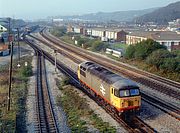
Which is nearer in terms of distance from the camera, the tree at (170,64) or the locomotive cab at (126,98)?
the locomotive cab at (126,98)

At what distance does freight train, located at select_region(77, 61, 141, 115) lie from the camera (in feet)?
73.4

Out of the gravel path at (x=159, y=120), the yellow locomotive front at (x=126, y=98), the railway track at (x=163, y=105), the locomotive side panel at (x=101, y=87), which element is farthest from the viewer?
the railway track at (x=163, y=105)

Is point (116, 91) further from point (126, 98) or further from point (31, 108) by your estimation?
point (31, 108)

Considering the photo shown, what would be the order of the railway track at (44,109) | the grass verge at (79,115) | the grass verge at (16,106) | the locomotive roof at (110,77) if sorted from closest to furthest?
the grass verge at (79,115) → the railway track at (44,109) → the grass verge at (16,106) → the locomotive roof at (110,77)

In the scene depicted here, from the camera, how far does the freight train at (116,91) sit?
22.4 meters

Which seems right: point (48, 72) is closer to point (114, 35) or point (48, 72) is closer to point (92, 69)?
point (92, 69)

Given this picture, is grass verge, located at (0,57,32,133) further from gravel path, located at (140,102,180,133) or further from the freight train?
gravel path, located at (140,102,180,133)

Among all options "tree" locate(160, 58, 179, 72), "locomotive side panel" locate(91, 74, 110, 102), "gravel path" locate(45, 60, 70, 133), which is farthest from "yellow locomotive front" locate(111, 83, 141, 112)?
"tree" locate(160, 58, 179, 72)

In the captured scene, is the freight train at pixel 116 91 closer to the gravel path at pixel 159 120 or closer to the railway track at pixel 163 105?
the gravel path at pixel 159 120

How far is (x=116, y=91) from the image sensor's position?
22.5 m

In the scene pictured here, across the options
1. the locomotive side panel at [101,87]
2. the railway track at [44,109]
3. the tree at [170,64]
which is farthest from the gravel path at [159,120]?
the tree at [170,64]

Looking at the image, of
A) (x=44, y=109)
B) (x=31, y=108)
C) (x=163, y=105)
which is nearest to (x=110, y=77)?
(x=163, y=105)

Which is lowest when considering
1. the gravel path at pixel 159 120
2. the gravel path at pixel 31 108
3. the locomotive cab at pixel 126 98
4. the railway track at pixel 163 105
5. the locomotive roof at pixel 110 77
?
the gravel path at pixel 31 108

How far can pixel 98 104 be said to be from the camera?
27.4 m
